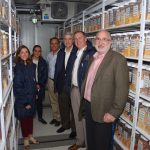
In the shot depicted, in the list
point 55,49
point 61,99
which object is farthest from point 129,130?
point 55,49

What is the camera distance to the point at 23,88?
2.94 metres

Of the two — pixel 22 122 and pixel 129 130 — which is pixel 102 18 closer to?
pixel 129 130

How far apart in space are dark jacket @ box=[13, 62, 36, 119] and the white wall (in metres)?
4.43

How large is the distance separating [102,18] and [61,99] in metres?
1.46

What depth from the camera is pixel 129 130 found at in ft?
8.06

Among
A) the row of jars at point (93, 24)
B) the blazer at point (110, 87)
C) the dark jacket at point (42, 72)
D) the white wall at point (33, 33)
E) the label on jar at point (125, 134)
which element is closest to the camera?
the blazer at point (110, 87)

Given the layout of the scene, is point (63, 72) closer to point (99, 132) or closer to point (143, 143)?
point (99, 132)

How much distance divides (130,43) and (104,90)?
26.1 inches

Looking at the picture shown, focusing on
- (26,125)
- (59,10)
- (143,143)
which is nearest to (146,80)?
(143,143)

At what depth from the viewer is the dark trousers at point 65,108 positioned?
354 centimetres

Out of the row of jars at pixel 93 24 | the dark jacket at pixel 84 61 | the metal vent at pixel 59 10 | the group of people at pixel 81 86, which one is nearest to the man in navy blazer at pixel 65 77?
the group of people at pixel 81 86

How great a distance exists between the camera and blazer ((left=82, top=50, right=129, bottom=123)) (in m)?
1.99

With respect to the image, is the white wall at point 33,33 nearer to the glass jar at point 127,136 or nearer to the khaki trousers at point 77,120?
the khaki trousers at point 77,120

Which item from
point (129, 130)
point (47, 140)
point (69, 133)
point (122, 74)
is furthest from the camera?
point (69, 133)
